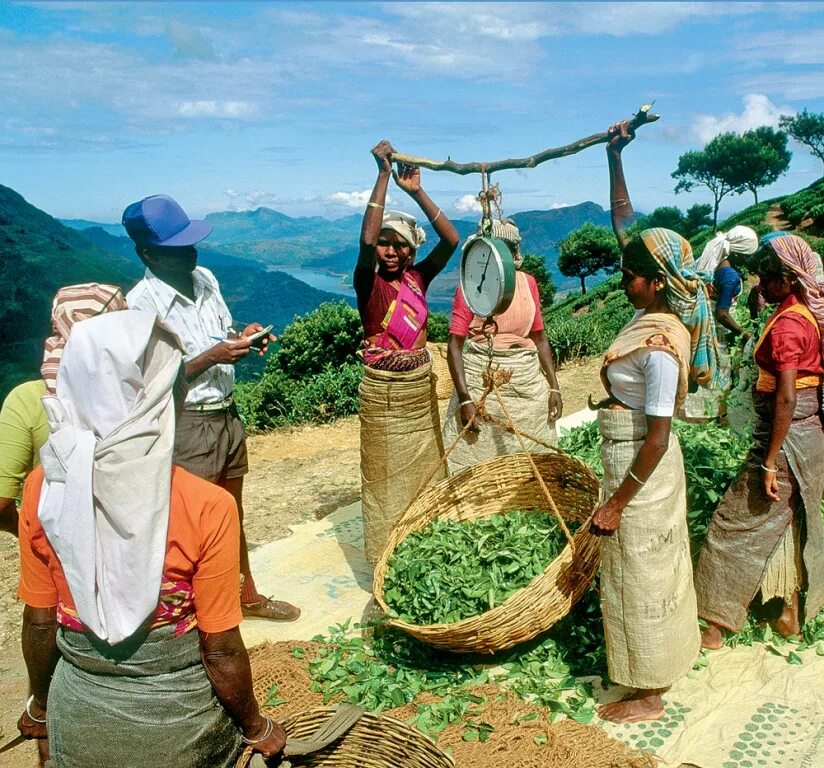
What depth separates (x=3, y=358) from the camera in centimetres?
1498

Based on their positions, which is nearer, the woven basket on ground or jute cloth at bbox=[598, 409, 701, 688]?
jute cloth at bbox=[598, 409, 701, 688]

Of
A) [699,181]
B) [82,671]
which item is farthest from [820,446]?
[699,181]

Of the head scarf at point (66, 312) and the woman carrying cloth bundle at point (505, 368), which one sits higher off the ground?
the head scarf at point (66, 312)

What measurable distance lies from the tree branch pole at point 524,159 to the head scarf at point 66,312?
1.60 metres

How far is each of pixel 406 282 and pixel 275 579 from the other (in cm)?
189

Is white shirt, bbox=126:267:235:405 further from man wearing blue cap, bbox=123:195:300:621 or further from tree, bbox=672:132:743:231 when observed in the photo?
tree, bbox=672:132:743:231

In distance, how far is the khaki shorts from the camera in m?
3.16

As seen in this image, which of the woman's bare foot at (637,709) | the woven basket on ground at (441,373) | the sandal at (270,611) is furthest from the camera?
the woven basket on ground at (441,373)

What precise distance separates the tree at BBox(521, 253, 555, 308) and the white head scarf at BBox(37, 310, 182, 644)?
27087 millimetres

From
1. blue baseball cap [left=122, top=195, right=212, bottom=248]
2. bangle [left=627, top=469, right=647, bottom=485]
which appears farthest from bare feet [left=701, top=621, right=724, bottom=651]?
blue baseball cap [left=122, top=195, right=212, bottom=248]

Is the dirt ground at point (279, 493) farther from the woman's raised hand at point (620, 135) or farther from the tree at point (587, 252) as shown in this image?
the tree at point (587, 252)

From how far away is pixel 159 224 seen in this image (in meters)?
2.87

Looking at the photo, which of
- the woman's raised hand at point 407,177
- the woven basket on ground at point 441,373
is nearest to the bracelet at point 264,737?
the woman's raised hand at point 407,177

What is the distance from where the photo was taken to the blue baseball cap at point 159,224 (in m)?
2.85
